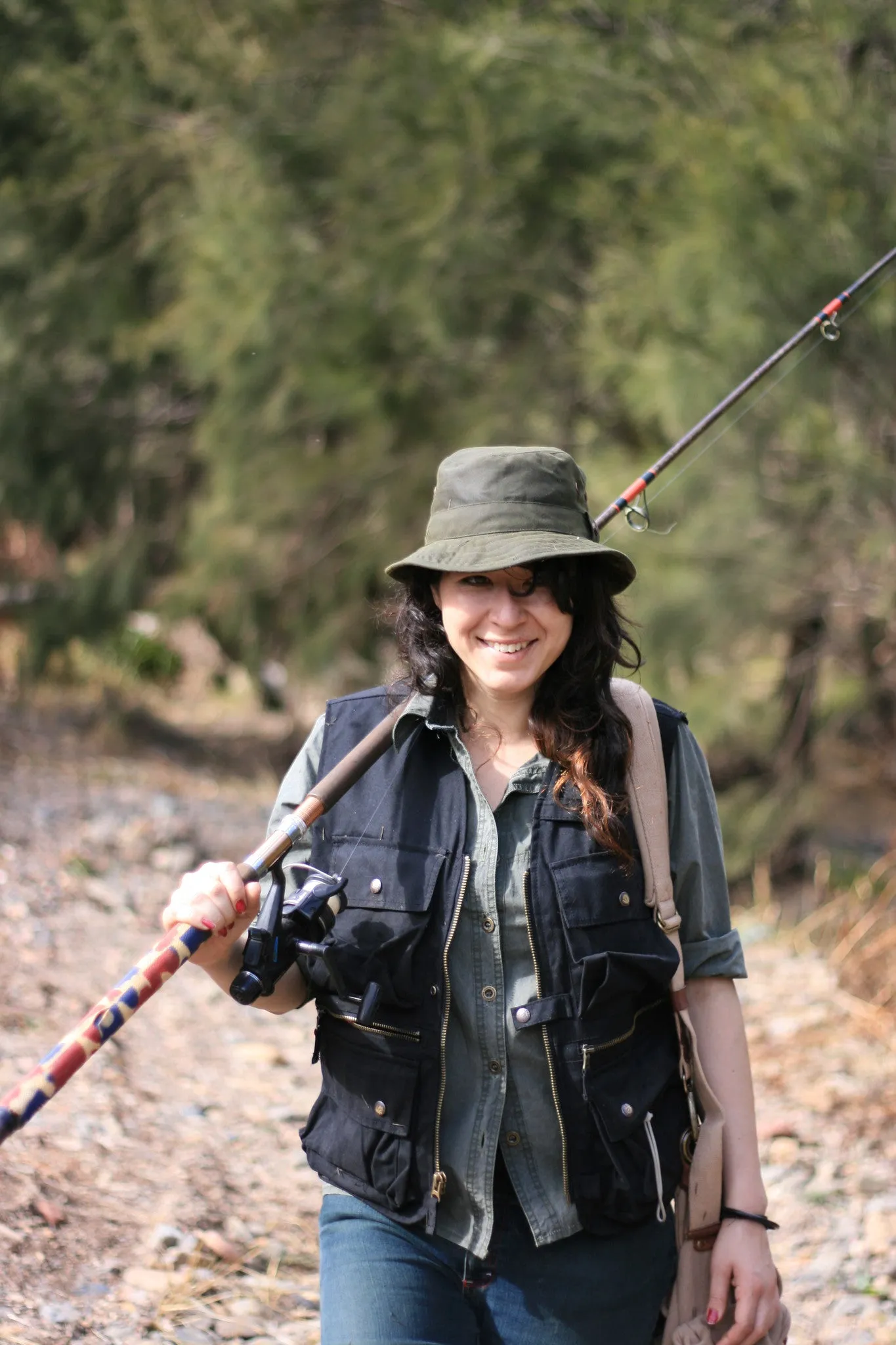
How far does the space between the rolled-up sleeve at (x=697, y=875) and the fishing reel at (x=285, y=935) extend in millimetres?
517

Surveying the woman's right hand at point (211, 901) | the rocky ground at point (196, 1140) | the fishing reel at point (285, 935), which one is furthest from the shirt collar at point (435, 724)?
the rocky ground at point (196, 1140)

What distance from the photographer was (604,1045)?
2.12 metres

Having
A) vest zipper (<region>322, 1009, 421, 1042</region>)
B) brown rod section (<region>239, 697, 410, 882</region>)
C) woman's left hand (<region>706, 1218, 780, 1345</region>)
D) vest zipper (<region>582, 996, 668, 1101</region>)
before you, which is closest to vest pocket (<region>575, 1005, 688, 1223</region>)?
vest zipper (<region>582, 996, 668, 1101</region>)

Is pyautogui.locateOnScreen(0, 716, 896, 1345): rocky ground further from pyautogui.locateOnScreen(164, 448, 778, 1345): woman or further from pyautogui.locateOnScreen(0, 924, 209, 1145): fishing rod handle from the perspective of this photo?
pyautogui.locateOnScreen(0, 924, 209, 1145): fishing rod handle

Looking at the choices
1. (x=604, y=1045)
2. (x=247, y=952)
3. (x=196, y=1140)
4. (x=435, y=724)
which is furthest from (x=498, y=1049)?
(x=196, y=1140)

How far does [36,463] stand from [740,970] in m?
8.41

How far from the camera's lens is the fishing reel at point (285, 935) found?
2059 mm

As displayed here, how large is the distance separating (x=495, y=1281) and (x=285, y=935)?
591 millimetres

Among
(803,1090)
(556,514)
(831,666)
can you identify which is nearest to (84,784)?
(831,666)

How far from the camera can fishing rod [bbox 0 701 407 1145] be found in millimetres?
1729

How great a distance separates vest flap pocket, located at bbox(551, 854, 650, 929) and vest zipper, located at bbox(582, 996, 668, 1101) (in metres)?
0.14

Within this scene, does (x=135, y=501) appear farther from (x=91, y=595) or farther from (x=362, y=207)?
(x=362, y=207)

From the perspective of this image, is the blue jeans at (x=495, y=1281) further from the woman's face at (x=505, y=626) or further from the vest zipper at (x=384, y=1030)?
the woman's face at (x=505, y=626)

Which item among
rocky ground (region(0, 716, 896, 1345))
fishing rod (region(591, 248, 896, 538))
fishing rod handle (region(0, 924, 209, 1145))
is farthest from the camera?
rocky ground (region(0, 716, 896, 1345))
